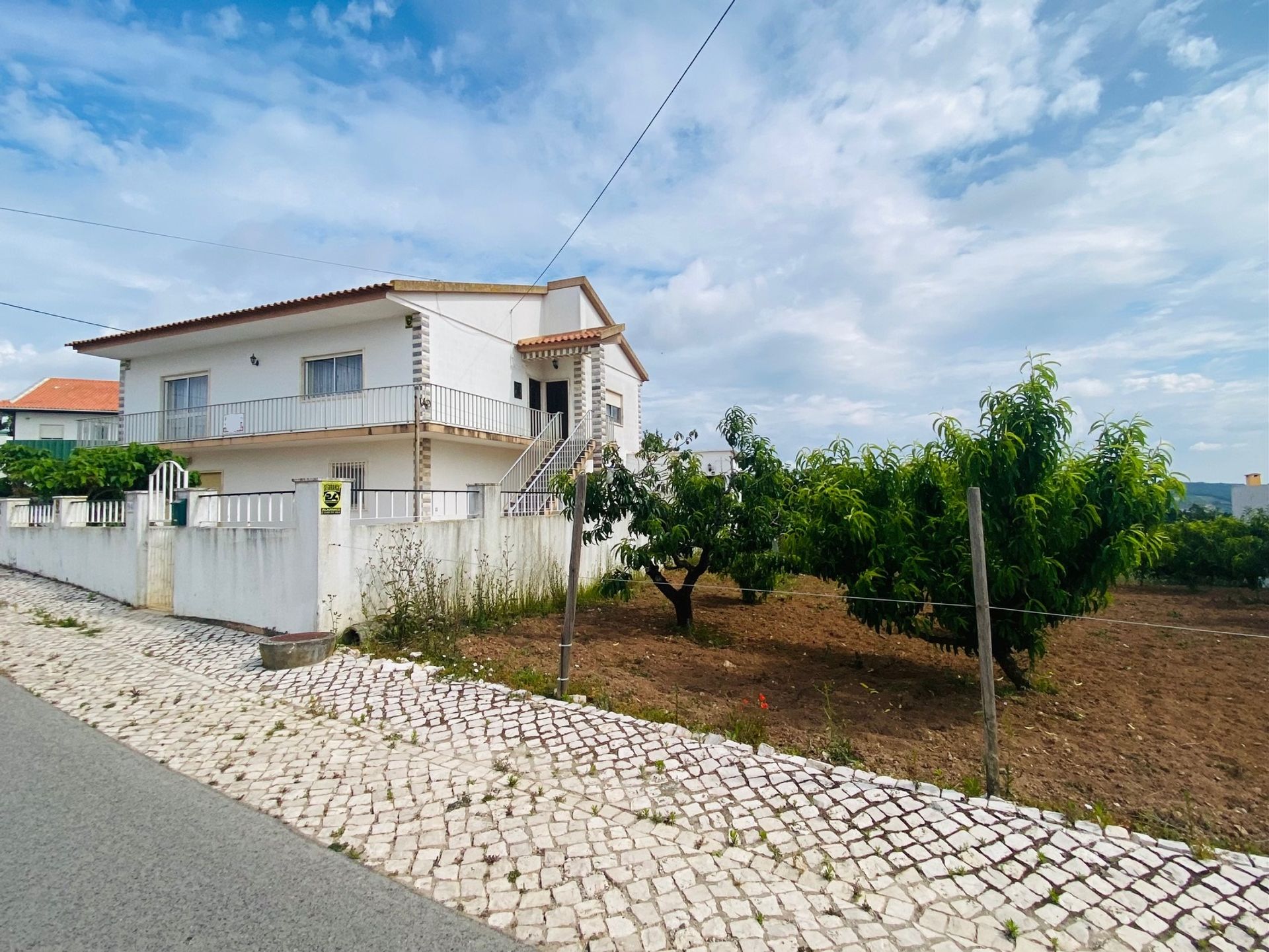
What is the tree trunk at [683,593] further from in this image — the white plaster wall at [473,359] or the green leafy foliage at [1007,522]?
the white plaster wall at [473,359]

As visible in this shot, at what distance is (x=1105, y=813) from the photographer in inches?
135

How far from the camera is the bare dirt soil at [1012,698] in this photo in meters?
3.77

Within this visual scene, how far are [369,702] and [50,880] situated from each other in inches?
101

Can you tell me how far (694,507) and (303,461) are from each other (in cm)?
1211

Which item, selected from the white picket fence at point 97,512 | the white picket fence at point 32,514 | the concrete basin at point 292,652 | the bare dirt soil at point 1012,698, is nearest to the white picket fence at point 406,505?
the concrete basin at point 292,652

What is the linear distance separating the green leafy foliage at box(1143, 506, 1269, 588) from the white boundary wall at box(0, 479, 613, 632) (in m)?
10.6

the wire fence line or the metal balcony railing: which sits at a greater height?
the metal balcony railing

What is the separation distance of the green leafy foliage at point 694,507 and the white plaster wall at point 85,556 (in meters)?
7.22

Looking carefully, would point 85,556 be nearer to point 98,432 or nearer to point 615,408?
point 615,408

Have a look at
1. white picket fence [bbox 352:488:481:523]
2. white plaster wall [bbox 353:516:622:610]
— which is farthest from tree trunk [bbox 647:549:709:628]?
white picket fence [bbox 352:488:481:523]

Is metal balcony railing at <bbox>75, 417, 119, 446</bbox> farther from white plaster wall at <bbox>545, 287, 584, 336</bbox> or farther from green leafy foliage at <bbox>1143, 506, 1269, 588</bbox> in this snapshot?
green leafy foliage at <bbox>1143, 506, 1269, 588</bbox>

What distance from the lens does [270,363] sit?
16406mm

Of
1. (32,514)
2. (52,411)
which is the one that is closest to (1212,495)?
(32,514)

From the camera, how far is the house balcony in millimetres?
14406
